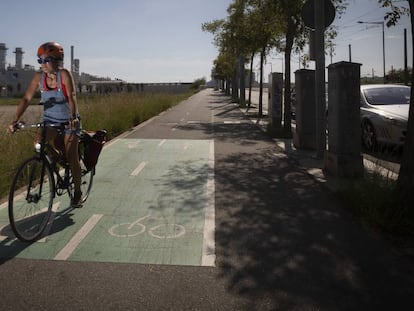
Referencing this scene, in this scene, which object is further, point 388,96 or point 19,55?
point 19,55

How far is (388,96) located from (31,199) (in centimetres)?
920

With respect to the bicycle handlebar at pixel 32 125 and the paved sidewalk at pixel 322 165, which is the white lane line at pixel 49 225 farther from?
the paved sidewalk at pixel 322 165

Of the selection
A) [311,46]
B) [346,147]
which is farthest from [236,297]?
[311,46]

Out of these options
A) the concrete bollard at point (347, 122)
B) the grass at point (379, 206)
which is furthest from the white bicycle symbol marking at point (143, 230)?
the concrete bollard at point (347, 122)

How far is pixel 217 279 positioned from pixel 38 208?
2.30 meters

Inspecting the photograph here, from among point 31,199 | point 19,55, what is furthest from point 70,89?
point 19,55

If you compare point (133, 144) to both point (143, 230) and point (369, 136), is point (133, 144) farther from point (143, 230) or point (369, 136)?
point (143, 230)

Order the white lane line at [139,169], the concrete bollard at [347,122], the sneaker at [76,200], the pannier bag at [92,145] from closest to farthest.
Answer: the sneaker at [76,200] < the pannier bag at [92,145] < the concrete bollard at [347,122] < the white lane line at [139,169]

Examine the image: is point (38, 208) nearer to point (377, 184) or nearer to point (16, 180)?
point (16, 180)

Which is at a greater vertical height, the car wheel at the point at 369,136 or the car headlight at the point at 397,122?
the car headlight at the point at 397,122

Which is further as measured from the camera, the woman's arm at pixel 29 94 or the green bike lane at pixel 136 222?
the woman's arm at pixel 29 94

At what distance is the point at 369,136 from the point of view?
10570 millimetres

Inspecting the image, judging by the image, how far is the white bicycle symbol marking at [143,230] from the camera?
4.84 metres

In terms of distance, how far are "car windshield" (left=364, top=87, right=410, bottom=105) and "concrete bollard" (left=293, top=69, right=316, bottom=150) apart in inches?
60.7
